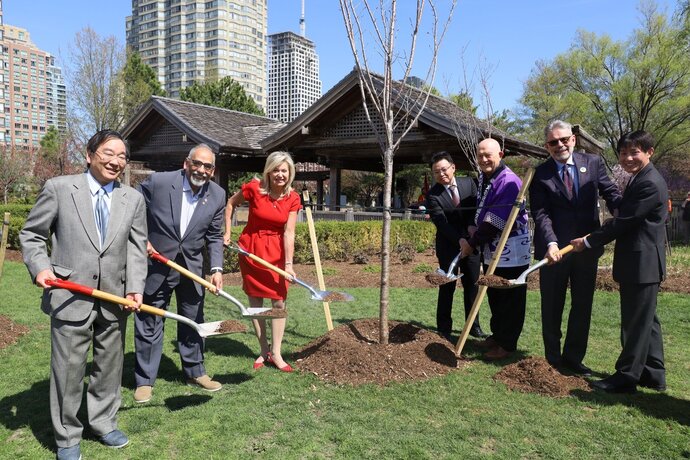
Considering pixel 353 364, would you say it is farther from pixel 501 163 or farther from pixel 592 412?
pixel 501 163

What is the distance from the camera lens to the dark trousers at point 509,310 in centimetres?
495

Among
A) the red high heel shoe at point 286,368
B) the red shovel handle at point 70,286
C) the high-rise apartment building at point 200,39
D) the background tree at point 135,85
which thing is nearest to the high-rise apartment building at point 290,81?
the high-rise apartment building at point 200,39

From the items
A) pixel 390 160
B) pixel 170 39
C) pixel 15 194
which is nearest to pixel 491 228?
pixel 390 160

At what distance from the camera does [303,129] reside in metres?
14.0

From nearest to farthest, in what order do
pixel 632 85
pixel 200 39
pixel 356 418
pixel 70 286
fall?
pixel 70 286 → pixel 356 418 → pixel 632 85 → pixel 200 39

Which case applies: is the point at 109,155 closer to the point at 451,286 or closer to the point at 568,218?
the point at 568,218

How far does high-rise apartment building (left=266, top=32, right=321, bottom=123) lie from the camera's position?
4331cm

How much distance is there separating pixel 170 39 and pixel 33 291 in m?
128

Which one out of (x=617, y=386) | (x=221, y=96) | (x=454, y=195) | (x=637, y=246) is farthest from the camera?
(x=221, y=96)

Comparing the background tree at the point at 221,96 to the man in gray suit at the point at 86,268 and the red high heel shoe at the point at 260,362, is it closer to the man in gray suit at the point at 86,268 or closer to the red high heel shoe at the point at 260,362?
the red high heel shoe at the point at 260,362

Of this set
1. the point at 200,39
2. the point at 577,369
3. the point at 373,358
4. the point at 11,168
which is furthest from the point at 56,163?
the point at 200,39

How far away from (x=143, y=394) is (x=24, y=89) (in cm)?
13283

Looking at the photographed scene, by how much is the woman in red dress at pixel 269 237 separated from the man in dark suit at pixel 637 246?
2467mm

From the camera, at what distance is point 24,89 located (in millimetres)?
112812
